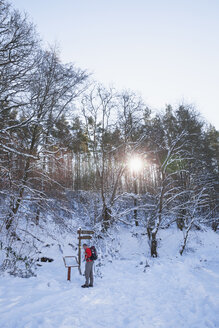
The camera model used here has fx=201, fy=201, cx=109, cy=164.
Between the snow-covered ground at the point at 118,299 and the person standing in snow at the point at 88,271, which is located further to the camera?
the person standing in snow at the point at 88,271

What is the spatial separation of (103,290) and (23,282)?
2725mm

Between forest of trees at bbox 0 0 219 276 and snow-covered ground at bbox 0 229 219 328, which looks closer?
snow-covered ground at bbox 0 229 219 328

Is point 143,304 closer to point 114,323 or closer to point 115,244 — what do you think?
point 114,323

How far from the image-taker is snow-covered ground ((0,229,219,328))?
14.4 feet

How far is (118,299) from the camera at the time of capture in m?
6.09

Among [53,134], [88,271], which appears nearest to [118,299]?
[88,271]

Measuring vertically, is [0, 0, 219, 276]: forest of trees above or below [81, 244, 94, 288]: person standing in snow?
above

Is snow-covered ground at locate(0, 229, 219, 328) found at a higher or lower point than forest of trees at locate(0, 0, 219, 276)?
lower

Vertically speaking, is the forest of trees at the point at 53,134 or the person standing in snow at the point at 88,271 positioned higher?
the forest of trees at the point at 53,134

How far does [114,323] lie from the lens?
4.42 metres

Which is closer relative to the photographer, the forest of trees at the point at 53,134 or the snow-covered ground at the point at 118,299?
the snow-covered ground at the point at 118,299

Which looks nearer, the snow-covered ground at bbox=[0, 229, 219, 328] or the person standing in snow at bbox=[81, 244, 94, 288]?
the snow-covered ground at bbox=[0, 229, 219, 328]

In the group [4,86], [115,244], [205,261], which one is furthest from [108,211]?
[4,86]

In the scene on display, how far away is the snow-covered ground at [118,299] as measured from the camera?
14.4 feet
